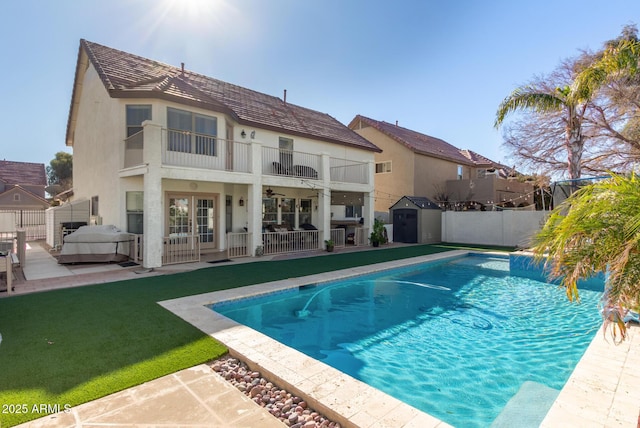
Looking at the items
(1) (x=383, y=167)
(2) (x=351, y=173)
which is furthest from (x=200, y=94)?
(1) (x=383, y=167)

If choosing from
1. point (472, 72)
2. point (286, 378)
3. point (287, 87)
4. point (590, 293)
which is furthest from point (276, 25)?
point (590, 293)

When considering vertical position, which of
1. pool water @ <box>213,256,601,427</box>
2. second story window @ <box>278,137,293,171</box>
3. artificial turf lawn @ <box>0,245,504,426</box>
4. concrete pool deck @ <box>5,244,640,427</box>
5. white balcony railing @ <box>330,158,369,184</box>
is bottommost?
pool water @ <box>213,256,601,427</box>

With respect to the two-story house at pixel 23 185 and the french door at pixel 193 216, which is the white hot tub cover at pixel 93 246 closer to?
the french door at pixel 193 216

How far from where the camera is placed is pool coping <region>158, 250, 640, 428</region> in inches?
122

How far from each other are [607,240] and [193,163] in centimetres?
1300

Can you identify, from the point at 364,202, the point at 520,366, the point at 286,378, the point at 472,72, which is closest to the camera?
the point at 286,378

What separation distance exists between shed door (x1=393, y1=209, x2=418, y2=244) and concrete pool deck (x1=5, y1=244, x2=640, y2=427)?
51.8ft

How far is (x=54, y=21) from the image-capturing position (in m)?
12.2

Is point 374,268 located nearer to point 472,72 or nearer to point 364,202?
point 364,202

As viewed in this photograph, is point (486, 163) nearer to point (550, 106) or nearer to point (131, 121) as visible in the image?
point (550, 106)

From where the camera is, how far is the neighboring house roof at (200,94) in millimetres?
12138

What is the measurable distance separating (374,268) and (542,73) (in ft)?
56.0

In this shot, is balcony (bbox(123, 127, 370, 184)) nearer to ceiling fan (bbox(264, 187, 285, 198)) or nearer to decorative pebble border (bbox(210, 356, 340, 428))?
ceiling fan (bbox(264, 187, 285, 198))

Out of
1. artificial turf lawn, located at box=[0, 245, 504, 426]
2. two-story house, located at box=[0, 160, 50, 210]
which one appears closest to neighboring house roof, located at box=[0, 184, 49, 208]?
two-story house, located at box=[0, 160, 50, 210]
